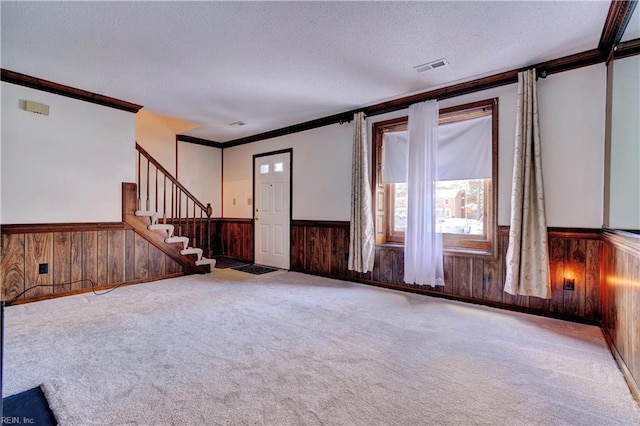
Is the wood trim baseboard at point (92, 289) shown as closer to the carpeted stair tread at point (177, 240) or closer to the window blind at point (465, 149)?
the carpeted stair tread at point (177, 240)

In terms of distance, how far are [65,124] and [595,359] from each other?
580 centimetres

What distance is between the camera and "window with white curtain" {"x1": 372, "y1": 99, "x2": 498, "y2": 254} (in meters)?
3.62

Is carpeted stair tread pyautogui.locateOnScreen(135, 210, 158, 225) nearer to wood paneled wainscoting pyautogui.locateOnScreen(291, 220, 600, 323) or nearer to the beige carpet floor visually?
the beige carpet floor

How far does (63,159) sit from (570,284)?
583 cm

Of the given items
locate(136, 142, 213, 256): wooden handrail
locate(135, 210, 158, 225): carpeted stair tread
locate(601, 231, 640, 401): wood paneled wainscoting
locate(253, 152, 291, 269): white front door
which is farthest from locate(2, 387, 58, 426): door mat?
locate(253, 152, 291, 269): white front door

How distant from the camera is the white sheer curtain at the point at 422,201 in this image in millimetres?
3814

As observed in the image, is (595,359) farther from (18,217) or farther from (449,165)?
(18,217)

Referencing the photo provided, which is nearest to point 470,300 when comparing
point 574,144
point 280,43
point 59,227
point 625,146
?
point 574,144

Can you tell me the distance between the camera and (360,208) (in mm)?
4426

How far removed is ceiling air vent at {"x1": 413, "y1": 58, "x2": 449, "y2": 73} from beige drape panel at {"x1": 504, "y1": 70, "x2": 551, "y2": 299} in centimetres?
82

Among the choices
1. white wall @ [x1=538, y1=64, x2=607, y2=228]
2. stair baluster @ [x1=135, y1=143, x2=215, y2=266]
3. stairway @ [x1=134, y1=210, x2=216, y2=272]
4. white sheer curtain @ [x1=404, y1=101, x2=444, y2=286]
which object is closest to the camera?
white wall @ [x1=538, y1=64, x2=607, y2=228]

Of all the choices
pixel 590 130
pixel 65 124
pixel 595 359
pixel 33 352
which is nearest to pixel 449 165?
pixel 590 130

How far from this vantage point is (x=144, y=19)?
2.47 meters

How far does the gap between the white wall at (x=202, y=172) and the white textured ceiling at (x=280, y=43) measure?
2.24 meters
